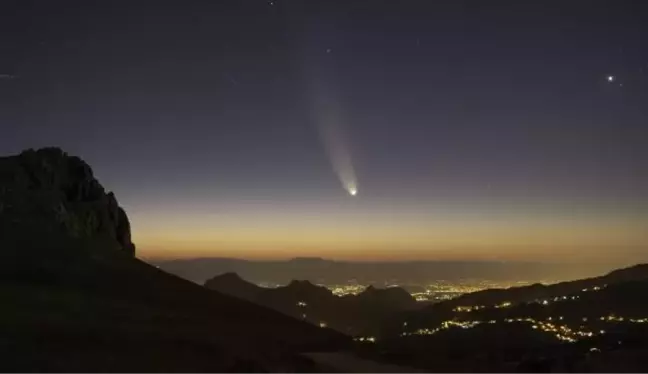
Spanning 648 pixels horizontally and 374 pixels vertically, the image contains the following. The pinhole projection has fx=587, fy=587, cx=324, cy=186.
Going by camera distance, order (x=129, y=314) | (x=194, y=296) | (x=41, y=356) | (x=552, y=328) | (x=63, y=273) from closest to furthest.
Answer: (x=41, y=356)
(x=129, y=314)
(x=63, y=273)
(x=194, y=296)
(x=552, y=328)

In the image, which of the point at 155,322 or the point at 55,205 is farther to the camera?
the point at 55,205

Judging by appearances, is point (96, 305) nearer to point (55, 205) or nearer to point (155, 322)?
point (155, 322)

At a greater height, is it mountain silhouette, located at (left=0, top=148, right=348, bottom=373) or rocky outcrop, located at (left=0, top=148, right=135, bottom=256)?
rocky outcrop, located at (left=0, top=148, right=135, bottom=256)

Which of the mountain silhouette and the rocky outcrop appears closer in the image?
the mountain silhouette

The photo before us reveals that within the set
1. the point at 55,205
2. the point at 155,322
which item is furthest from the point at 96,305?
the point at 55,205

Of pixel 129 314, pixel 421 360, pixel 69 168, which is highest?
pixel 69 168

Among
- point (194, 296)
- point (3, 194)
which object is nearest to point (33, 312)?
point (194, 296)

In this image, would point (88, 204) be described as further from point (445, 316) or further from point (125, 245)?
point (445, 316)
